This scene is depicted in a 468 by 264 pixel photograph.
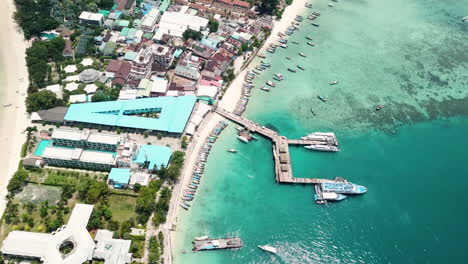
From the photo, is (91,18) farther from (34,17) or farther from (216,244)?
(216,244)

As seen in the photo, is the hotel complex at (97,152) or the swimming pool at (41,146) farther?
the swimming pool at (41,146)

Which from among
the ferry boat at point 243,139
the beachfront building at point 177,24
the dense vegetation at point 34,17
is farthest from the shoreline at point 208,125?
the dense vegetation at point 34,17

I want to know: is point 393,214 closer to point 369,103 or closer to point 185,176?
point 369,103

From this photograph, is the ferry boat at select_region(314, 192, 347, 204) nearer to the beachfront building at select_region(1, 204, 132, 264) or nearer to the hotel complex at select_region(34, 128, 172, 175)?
the hotel complex at select_region(34, 128, 172, 175)

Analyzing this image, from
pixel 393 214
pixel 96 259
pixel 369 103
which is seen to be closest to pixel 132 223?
pixel 96 259

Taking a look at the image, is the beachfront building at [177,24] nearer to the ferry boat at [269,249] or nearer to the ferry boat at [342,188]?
the ferry boat at [342,188]

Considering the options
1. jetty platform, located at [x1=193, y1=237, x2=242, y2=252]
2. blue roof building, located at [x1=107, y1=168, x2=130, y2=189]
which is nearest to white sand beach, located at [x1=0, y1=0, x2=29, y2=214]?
blue roof building, located at [x1=107, y1=168, x2=130, y2=189]
